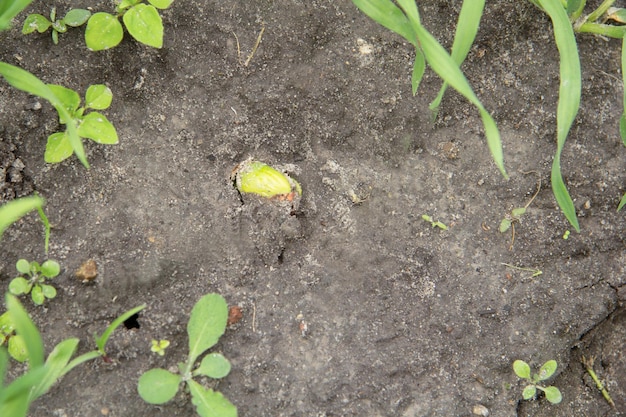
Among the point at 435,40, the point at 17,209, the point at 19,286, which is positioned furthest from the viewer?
the point at 19,286

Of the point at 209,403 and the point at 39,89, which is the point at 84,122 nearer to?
the point at 39,89

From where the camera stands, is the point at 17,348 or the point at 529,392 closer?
the point at 17,348

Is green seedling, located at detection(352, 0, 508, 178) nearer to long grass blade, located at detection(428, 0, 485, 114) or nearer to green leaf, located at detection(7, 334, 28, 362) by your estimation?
long grass blade, located at detection(428, 0, 485, 114)

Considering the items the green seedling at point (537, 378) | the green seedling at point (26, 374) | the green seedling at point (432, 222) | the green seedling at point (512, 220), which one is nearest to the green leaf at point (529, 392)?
the green seedling at point (537, 378)

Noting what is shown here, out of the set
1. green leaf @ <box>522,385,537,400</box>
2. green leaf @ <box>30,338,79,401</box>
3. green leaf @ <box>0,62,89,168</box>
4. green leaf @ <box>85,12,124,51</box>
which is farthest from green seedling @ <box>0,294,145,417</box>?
green leaf @ <box>522,385,537,400</box>

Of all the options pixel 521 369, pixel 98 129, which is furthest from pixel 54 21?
pixel 521 369

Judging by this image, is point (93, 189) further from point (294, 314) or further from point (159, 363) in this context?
point (294, 314)

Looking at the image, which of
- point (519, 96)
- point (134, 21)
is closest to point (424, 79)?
point (519, 96)
